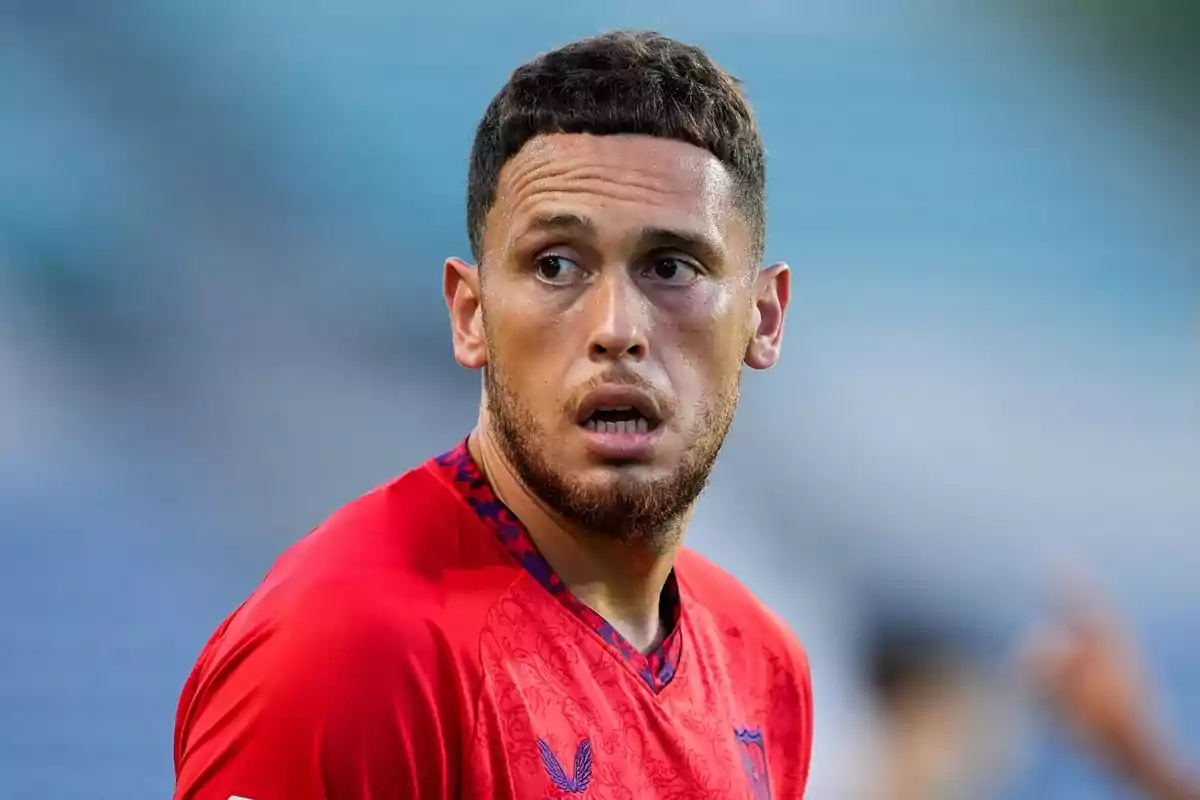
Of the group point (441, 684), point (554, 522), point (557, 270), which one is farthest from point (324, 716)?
point (557, 270)

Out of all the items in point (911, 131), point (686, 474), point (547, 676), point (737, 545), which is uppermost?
point (911, 131)

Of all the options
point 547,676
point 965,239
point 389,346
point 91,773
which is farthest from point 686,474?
point 965,239

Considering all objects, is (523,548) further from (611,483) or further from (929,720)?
(929,720)

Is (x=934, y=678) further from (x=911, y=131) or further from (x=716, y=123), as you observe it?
(x=716, y=123)

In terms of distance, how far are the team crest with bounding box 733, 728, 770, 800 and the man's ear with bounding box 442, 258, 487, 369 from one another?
0.51 m

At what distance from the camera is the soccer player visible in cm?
110

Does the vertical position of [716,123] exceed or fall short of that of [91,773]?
it exceeds it

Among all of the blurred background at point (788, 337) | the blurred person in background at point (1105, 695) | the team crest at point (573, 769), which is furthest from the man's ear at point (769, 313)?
the blurred person in background at point (1105, 695)

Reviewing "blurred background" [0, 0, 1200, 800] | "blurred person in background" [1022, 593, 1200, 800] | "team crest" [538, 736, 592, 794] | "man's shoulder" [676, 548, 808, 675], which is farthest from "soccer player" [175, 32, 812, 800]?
"blurred person in background" [1022, 593, 1200, 800]

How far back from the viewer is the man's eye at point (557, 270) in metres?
1.31

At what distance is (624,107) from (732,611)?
2.22 feet

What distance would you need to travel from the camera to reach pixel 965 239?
2.78 meters

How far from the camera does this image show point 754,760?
1.50 meters

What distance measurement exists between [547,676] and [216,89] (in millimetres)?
1560
